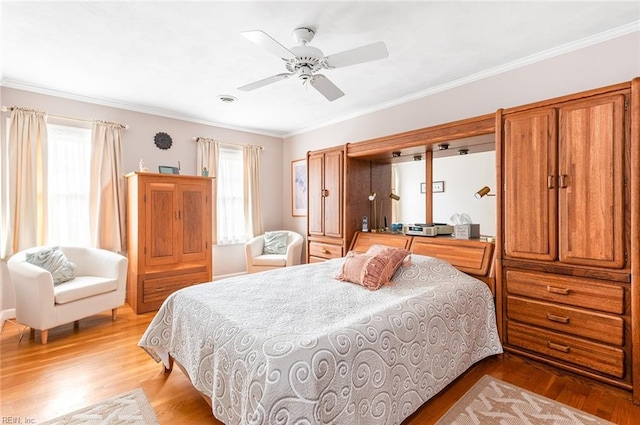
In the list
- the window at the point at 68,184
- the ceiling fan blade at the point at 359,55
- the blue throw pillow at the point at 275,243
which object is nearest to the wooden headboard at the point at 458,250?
the ceiling fan blade at the point at 359,55

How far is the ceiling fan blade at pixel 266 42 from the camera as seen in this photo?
1.82m

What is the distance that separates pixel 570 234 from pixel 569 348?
2.73 ft

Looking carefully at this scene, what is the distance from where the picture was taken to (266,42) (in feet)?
6.33

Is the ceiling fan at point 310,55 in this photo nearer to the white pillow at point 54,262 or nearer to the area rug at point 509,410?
the area rug at point 509,410

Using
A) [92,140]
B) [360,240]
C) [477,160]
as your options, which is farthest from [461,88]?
[92,140]

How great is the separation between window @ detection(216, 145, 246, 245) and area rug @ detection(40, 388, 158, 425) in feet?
10.4

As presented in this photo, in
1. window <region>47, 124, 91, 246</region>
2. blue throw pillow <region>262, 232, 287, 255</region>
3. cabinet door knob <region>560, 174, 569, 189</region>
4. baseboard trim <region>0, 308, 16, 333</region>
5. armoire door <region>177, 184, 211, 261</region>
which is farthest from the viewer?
blue throw pillow <region>262, 232, 287, 255</region>

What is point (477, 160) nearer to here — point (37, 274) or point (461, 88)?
point (461, 88)

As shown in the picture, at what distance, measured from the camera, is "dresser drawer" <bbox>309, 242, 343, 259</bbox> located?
13.0 feet

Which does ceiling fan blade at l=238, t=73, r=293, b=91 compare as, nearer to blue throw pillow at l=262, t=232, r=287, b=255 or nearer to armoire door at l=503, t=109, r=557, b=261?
armoire door at l=503, t=109, r=557, b=261

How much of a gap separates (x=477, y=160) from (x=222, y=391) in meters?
3.03

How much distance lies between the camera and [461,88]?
338 cm

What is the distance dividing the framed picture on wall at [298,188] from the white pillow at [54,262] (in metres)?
3.28

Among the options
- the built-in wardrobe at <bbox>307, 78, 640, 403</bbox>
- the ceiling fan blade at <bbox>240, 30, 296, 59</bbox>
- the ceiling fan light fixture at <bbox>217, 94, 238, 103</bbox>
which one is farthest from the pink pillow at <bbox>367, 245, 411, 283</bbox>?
the ceiling fan light fixture at <bbox>217, 94, 238, 103</bbox>
